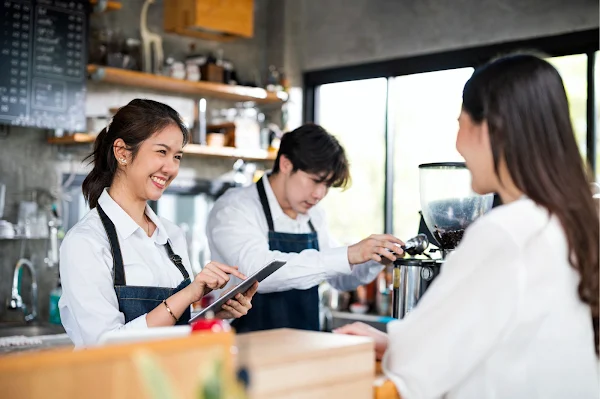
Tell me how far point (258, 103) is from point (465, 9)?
163 centimetres

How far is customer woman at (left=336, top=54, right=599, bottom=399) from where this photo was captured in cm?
151

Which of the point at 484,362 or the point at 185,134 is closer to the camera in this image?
the point at 484,362

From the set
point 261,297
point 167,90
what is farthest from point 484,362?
point 167,90

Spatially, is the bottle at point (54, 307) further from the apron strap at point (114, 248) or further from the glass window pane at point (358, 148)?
the apron strap at point (114, 248)

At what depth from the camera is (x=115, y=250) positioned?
7.77 feet

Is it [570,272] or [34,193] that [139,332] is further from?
[34,193]

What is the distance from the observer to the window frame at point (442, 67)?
13.9ft

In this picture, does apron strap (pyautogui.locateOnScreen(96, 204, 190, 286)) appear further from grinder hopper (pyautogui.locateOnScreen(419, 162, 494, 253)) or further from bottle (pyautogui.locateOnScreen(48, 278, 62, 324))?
bottle (pyautogui.locateOnScreen(48, 278, 62, 324))

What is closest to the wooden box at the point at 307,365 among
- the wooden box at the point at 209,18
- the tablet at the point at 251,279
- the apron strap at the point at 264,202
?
the tablet at the point at 251,279

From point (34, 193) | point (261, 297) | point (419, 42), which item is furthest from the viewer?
point (419, 42)

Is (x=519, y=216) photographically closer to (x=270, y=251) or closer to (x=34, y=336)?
(x=270, y=251)

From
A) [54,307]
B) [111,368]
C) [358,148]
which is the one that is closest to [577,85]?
[358,148]

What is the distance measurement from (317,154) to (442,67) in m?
1.98

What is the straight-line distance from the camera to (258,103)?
5668 millimetres
